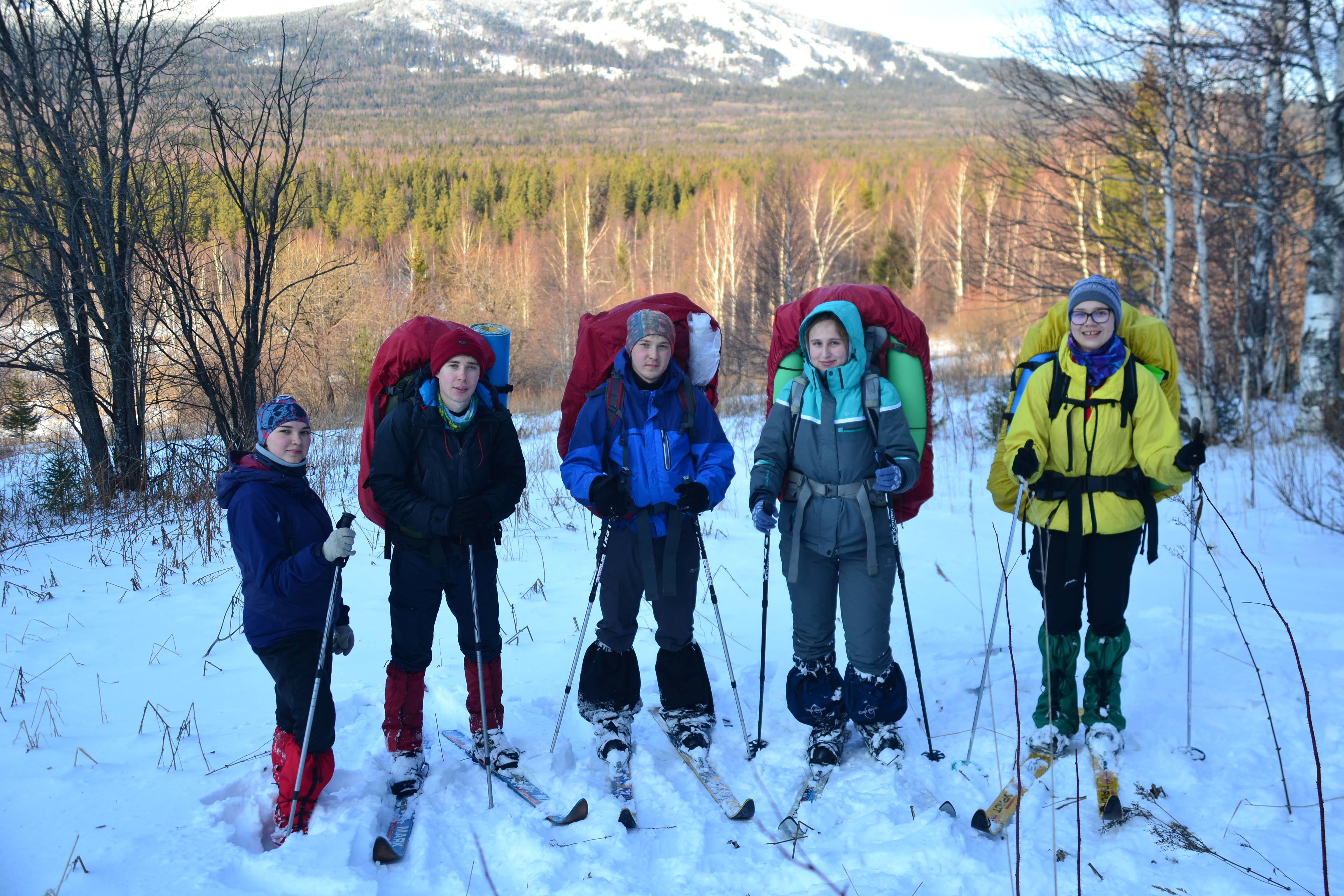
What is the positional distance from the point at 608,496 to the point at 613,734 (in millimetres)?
1013

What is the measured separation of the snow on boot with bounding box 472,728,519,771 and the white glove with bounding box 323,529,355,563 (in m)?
1.00

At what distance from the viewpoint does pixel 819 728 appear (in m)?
3.15

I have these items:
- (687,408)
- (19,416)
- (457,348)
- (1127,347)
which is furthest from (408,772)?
(19,416)

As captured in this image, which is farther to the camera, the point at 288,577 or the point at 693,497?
the point at 693,497

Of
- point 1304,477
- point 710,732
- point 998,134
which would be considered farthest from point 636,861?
point 998,134

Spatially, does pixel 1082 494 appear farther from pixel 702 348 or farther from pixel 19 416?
pixel 19 416

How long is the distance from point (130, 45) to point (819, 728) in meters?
9.16

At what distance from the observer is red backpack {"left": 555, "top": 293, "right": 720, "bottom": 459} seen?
3246 millimetres

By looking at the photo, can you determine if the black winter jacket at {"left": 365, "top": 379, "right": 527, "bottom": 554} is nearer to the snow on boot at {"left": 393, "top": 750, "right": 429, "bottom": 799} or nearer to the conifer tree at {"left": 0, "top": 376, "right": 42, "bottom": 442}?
the snow on boot at {"left": 393, "top": 750, "right": 429, "bottom": 799}

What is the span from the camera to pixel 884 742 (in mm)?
3076

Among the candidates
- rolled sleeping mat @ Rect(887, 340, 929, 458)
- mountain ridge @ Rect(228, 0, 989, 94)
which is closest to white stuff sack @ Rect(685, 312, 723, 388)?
rolled sleeping mat @ Rect(887, 340, 929, 458)

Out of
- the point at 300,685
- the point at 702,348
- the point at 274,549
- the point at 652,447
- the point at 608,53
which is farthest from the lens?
the point at 608,53

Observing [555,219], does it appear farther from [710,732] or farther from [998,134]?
[710,732]

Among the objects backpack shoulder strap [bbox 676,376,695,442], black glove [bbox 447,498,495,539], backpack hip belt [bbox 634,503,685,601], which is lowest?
backpack hip belt [bbox 634,503,685,601]
